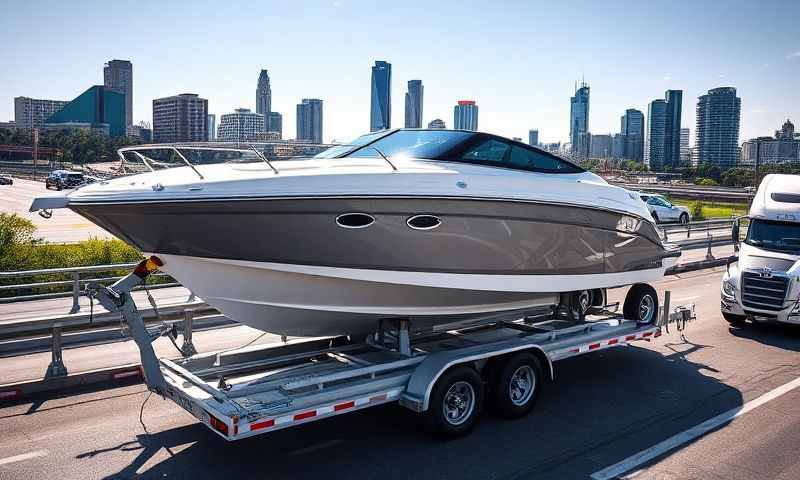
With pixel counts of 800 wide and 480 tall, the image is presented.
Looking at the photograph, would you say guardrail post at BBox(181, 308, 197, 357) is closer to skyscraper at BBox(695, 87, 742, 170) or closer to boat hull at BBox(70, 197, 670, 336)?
boat hull at BBox(70, 197, 670, 336)

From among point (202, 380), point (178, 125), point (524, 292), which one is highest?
point (178, 125)

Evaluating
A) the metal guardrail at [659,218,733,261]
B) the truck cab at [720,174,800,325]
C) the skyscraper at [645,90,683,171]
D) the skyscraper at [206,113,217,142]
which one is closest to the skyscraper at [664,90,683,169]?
the skyscraper at [645,90,683,171]

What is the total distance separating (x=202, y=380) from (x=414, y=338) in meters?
2.37

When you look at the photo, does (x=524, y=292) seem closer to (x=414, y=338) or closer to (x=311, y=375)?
(x=414, y=338)

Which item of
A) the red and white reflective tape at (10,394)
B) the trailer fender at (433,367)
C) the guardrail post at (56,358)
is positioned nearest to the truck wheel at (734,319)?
the trailer fender at (433,367)

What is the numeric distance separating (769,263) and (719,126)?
161945mm

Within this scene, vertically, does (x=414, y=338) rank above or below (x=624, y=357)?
above

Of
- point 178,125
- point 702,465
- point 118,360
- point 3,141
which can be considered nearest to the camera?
point 702,465

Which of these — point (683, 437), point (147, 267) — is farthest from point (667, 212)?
point (147, 267)

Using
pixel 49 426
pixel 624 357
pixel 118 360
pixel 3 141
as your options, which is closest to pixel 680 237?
pixel 624 357

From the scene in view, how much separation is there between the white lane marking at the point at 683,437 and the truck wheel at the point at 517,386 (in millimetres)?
1247

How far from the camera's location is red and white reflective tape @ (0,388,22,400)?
6.86 metres

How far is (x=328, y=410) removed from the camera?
5.54 metres

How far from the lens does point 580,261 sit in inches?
310
